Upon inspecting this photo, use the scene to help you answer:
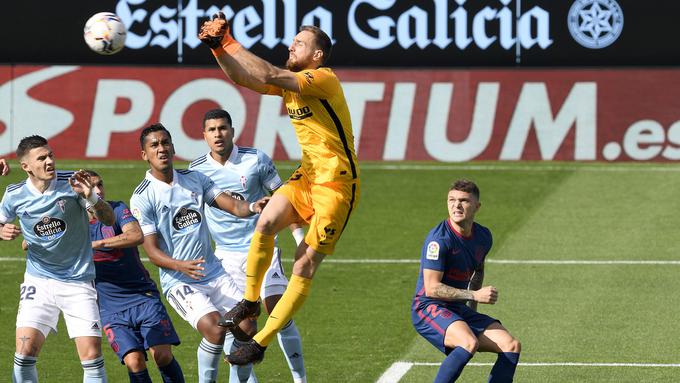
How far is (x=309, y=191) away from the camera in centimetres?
1080

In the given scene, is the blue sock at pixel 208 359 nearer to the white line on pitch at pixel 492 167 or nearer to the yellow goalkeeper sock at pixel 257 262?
the yellow goalkeeper sock at pixel 257 262

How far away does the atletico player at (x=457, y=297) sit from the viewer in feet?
35.7

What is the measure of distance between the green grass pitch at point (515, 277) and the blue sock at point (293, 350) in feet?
2.54

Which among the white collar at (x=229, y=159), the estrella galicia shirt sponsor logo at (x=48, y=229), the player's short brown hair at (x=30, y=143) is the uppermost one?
the player's short brown hair at (x=30, y=143)

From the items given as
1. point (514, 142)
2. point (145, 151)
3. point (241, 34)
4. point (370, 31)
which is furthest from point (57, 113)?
point (145, 151)

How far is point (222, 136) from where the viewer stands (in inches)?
495

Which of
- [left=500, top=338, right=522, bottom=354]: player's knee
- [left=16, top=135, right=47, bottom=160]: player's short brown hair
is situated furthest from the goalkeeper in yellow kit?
[left=16, top=135, right=47, bottom=160]: player's short brown hair

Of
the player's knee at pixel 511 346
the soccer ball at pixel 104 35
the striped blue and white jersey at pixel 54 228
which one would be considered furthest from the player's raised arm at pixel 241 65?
the player's knee at pixel 511 346

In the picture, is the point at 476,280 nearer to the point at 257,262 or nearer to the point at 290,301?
the point at 290,301

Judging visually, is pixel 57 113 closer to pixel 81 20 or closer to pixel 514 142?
pixel 81 20

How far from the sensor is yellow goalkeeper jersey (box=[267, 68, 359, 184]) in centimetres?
1060

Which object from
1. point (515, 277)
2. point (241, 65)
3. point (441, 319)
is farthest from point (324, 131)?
point (515, 277)

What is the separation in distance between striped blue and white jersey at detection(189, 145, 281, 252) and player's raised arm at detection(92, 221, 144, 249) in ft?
4.67

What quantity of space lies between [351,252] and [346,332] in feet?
15.8
